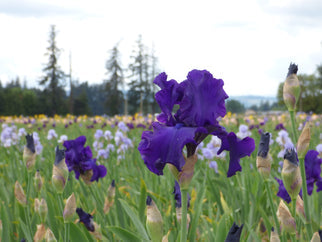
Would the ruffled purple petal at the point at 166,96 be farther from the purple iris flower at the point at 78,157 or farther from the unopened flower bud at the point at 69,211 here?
the purple iris flower at the point at 78,157

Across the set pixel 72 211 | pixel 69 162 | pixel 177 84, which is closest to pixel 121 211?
pixel 69 162

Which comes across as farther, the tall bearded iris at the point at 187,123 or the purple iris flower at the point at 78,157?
the purple iris flower at the point at 78,157

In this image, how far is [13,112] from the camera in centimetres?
4794

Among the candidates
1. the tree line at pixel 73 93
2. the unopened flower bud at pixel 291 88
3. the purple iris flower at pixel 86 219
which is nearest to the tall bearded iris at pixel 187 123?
the unopened flower bud at pixel 291 88

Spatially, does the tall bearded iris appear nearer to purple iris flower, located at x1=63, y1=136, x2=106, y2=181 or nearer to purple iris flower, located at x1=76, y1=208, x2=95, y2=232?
purple iris flower, located at x1=76, y1=208, x2=95, y2=232

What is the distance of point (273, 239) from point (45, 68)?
53.8 metres

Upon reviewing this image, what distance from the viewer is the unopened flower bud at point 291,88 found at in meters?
1.27

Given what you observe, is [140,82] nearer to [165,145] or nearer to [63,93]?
[63,93]

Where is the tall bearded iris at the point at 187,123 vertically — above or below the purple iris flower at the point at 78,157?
above

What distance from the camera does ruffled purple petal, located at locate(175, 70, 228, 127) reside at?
888 millimetres

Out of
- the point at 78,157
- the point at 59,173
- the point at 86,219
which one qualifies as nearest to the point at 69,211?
the point at 59,173

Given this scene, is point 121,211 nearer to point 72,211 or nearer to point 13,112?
point 72,211

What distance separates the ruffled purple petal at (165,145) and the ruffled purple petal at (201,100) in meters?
0.05

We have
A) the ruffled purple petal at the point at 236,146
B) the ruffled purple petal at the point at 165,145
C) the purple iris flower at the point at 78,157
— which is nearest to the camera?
the ruffled purple petal at the point at 165,145
